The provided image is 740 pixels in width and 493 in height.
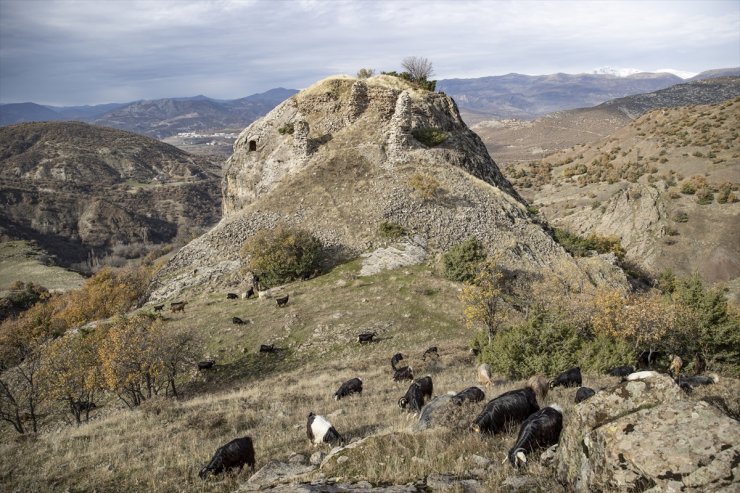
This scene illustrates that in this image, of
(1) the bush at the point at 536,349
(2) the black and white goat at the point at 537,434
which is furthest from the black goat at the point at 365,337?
(2) the black and white goat at the point at 537,434

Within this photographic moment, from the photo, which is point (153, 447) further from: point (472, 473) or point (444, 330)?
point (444, 330)

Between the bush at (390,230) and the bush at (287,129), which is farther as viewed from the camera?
the bush at (287,129)

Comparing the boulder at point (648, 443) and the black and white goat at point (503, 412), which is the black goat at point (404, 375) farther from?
the boulder at point (648, 443)

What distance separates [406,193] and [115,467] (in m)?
41.5

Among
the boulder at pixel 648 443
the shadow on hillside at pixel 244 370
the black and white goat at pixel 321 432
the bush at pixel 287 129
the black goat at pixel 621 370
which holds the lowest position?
the shadow on hillside at pixel 244 370

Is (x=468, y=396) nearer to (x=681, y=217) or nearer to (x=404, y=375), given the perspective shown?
(x=404, y=375)

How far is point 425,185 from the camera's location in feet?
166

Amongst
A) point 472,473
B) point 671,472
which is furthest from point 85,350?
point 671,472

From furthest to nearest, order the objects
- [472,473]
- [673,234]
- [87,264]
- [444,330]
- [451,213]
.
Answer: [87,264], [673,234], [451,213], [444,330], [472,473]

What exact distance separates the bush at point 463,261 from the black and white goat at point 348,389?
2004 cm

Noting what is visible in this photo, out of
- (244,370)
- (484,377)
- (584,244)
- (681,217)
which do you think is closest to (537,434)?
(484,377)

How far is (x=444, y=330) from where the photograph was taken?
33.8 meters

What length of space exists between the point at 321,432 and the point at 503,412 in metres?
5.70

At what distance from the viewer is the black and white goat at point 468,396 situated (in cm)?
1323
